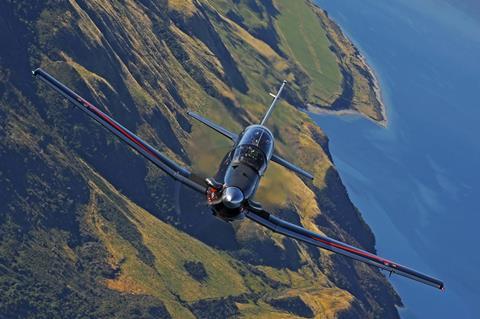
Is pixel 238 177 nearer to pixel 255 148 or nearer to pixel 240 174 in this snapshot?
pixel 240 174

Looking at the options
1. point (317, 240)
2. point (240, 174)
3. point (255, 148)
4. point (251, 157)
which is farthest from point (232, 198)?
point (317, 240)

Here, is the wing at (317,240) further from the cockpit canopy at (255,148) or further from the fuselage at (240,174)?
the cockpit canopy at (255,148)

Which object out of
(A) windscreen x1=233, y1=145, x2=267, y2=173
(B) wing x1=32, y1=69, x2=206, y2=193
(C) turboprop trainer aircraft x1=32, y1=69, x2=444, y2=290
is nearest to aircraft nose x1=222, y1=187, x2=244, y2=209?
(C) turboprop trainer aircraft x1=32, y1=69, x2=444, y2=290

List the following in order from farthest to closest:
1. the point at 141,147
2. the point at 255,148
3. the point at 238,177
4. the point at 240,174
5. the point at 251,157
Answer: the point at 255,148 → the point at 251,157 → the point at 141,147 → the point at 240,174 → the point at 238,177

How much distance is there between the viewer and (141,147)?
7144 centimetres

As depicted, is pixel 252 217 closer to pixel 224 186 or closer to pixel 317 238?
pixel 224 186

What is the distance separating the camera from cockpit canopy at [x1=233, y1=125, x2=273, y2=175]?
72.8 metres

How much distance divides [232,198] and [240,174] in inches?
257

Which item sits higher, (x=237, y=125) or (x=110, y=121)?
(x=237, y=125)

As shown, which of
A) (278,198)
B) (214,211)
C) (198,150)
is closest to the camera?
(214,211)

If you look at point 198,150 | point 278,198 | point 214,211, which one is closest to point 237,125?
point 278,198

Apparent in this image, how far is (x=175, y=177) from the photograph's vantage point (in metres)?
66.9

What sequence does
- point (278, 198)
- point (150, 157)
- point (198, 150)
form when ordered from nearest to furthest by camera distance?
point (150, 157) → point (198, 150) → point (278, 198)

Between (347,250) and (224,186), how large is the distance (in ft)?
59.3
